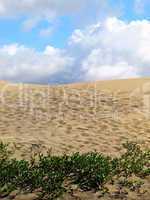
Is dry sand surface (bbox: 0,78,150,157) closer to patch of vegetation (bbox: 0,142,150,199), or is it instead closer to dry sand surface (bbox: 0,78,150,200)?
dry sand surface (bbox: 0,78,150,200)

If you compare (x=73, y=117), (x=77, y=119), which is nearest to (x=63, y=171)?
(x=77, y=119)

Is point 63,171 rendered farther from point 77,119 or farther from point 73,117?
point 73,117

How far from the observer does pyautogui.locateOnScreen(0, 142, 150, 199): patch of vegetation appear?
1066 cm

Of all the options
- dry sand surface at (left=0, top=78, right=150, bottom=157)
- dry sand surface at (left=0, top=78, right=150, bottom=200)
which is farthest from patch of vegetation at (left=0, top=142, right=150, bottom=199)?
dry sand surface at (left=0, top=78, right=150, bottom=157)

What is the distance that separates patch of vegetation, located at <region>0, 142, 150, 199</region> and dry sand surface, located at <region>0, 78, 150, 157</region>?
993mm

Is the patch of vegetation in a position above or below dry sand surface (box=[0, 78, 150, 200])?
below

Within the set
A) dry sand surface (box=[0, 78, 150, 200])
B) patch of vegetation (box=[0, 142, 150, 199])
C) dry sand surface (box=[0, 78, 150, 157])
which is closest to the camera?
patch of vegetation (box=[0, 142, 150, 199])

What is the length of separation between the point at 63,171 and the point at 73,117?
20.2 ft

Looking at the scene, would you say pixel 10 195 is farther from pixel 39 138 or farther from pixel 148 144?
pixel 148 144

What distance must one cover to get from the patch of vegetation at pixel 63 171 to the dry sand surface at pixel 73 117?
3.26 ft

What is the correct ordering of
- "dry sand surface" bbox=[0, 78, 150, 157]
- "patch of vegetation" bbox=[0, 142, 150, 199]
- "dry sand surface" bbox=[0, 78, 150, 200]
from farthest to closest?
"dry sand surface" bbox=[0, 78, 150, 157] < "dry sand surface" bbox=[0, 78, 150, 200] < "patch of vegetation" bbox=[0, 142, 150, 199]

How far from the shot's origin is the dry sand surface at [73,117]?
1389cm

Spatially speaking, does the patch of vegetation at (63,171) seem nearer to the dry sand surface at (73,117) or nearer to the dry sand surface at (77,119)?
the dry sand surface at (77,119)

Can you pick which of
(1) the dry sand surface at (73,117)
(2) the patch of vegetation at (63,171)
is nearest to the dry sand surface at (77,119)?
(1) the dry sand surface at (73,117)
